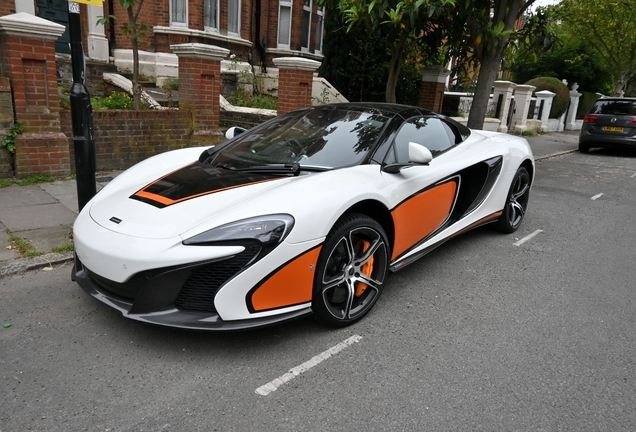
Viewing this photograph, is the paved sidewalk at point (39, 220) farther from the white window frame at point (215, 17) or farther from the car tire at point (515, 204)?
the white window frame at point (215, 17)

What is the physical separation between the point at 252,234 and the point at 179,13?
1144cm

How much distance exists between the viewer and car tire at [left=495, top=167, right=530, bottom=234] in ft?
18.1

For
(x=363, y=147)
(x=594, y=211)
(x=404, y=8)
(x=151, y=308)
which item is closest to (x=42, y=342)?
(x=151, y=308)

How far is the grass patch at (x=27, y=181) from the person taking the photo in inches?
249

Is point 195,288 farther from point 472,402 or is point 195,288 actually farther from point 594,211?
point 594,211

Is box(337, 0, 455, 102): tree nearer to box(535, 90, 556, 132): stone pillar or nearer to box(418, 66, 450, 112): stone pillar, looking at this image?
box(418, 66, 450, 112): stone pillar

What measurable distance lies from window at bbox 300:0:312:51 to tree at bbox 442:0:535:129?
6.97 metres

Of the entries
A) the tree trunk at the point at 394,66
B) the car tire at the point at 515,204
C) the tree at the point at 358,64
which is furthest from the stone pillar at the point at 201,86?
the tree at the point at 358,64

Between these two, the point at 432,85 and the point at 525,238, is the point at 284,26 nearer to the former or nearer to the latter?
the point at 432,85

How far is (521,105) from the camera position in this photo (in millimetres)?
18125

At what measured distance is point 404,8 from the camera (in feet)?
24.3

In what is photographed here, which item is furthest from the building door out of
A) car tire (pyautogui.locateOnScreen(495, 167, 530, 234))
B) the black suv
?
the black suv

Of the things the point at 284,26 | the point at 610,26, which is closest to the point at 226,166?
the point at 284,26

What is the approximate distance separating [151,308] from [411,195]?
2.01m
